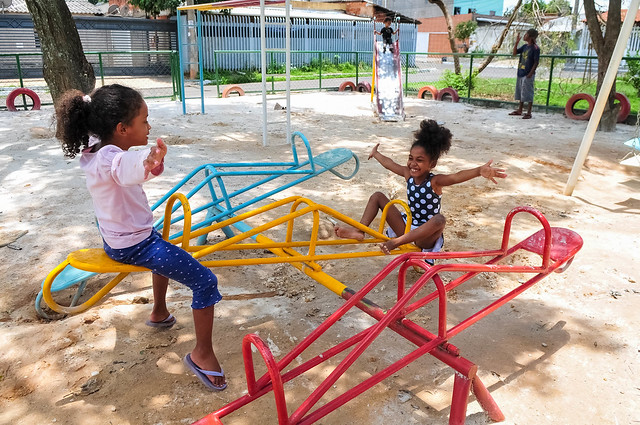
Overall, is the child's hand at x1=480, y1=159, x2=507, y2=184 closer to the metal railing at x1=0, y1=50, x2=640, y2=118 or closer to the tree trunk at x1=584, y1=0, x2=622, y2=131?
the tree trunk at x1=584, y1=0, x2=622, y2=131

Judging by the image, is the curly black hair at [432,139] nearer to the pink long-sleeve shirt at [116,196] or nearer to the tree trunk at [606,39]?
the pink long-sleeve shirt at [116,196]

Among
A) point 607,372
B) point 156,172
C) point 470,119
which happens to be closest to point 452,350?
point 607,372

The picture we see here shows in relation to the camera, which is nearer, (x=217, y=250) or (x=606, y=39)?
(x=217, y=250)

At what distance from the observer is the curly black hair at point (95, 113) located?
79.4 inches

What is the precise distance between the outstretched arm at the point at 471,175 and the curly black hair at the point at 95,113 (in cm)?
178

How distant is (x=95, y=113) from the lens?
2.03 metres

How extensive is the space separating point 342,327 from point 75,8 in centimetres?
2984

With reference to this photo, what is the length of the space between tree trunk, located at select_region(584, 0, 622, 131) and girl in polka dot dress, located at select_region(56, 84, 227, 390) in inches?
302

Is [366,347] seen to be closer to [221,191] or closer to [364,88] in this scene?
[221,191]

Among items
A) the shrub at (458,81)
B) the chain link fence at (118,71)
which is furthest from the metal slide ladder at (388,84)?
the chain link fence at (118,71)

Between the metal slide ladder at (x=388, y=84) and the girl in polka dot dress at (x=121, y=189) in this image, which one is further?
the metal slide ladder at (x=388, y=84)

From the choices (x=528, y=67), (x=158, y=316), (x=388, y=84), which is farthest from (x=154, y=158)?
(x=388, y=84)

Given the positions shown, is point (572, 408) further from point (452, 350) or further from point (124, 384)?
point (124, 384)

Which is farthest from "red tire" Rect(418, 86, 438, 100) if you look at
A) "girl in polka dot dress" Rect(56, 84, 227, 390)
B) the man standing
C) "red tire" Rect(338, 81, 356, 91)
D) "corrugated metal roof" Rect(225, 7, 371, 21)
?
"girl in polka dot dress" Rect(56, 84, 227, 390)
